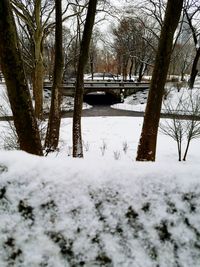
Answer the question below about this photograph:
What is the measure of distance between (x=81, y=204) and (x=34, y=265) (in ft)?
1.88

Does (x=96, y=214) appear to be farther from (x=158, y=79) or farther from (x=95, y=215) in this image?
(x=158, y=79)

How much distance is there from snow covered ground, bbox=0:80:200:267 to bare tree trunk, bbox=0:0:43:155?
6.14 ft

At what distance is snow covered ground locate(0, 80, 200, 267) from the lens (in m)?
1.93

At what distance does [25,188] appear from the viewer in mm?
2084

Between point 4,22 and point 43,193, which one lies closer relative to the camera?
point 43,193

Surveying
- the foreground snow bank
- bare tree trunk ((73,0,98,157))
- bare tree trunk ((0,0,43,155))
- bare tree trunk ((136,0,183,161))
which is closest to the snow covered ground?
the foreground snow bank

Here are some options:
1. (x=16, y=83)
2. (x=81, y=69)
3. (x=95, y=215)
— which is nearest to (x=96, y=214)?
(x=95, y=215)

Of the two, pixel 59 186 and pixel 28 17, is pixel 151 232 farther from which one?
pixel 28 17

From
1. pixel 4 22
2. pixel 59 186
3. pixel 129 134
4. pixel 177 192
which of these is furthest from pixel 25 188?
pixel 129 134

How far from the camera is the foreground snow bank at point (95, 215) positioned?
1.93 m

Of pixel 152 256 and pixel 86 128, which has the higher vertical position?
pixel 152 256

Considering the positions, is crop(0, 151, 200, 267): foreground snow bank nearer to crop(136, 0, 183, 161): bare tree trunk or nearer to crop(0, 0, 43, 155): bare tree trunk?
crop(0, 0, 43, 155): bare tree trunk

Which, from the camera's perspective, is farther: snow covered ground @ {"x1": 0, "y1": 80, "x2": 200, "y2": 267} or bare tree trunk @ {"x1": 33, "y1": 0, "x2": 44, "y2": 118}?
bare tree trunk @ {"x1": 33, "y1": 0, "x2": 44, "y2": 118}

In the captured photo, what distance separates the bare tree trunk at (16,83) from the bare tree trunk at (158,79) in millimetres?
2998
